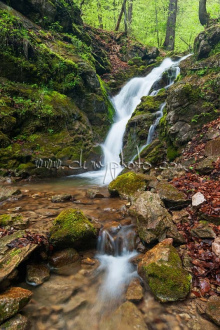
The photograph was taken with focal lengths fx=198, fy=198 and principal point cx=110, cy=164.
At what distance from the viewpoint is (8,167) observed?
808 cm

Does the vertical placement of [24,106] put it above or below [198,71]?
below

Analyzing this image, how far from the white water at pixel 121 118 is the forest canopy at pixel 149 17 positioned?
8743mm

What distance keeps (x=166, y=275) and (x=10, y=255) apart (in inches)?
88.7

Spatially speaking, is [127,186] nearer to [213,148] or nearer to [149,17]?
[213,148]

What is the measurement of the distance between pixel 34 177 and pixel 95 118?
6.03m

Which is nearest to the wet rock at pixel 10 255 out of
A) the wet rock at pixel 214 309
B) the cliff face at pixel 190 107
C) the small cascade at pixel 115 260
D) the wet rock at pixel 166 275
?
the small cascade at pixel 115 260

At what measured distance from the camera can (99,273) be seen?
130 inches

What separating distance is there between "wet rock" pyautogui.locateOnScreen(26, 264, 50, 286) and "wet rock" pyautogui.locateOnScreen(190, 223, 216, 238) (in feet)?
8.12

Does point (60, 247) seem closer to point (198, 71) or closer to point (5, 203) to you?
point (5, 203)

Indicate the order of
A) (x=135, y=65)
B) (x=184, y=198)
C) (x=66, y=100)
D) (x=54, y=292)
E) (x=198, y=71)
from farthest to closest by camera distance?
1. (x=135, y=65)
2. (x=66, y=100)
3. (x=198, y=71)
4. (x=184, y=198)
5. (x=54, y=292)

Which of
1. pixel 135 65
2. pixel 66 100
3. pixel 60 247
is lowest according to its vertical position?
pixel 60 247

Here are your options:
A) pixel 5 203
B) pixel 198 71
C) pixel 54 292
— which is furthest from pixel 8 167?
pixel 198 71

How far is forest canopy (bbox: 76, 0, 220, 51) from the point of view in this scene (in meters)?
21.3

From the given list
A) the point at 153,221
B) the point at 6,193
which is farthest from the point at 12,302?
the point at 6,193
